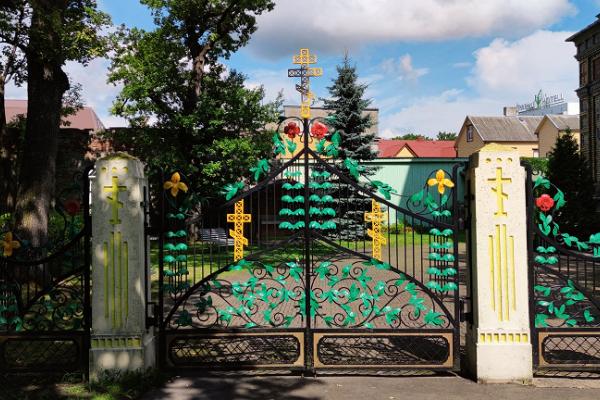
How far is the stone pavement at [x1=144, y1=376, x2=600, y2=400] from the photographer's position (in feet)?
16.5

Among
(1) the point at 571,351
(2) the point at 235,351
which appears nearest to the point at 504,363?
(1) the point at 571,351

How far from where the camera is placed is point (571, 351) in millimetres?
6238

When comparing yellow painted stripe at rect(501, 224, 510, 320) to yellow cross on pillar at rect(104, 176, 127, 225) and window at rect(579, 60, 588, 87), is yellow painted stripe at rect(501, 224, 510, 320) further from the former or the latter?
window at rect(579, 60, 588, 87)

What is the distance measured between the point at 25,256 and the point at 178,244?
1.90 m

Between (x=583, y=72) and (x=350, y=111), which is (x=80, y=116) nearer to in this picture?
(x=350, y=111)

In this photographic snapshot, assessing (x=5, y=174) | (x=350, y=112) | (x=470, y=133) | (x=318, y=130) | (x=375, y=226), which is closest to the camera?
(x=318, y=130)

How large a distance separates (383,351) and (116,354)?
313 centimetres

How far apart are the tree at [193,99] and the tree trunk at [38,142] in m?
8.44

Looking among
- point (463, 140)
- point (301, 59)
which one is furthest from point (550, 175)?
point (463, 140)

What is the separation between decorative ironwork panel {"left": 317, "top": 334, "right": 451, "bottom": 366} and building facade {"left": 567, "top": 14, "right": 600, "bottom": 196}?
2428 centimetres

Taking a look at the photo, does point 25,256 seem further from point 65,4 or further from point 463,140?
point 463,140

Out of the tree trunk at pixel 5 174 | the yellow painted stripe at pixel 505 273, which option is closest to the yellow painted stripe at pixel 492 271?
the yellow painted stripe at pixel 505 273

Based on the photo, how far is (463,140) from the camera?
5103 cm

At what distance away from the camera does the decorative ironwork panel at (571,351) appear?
5.46 metres
